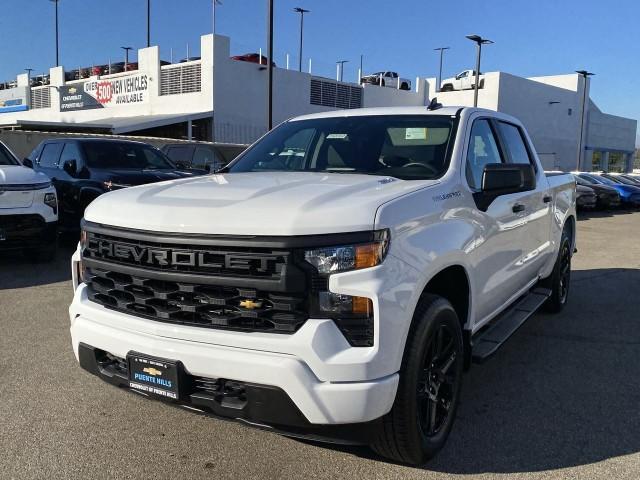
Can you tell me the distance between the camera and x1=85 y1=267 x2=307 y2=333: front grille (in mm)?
2508

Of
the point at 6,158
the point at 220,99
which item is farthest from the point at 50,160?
the point at 220,99

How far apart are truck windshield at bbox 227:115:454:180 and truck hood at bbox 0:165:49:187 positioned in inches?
169

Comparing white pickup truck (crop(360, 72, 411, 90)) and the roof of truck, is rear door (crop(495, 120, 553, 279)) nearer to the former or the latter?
the roof of truck

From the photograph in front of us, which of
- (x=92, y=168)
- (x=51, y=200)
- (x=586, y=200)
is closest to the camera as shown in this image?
(x=51, y=200)

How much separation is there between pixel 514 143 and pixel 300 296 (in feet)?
10.1

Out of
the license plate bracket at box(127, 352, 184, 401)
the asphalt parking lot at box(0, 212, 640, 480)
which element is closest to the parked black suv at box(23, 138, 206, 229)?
the asphalt parking lot at box(0, 212, 640, 480)

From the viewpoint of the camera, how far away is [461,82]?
4750 cm

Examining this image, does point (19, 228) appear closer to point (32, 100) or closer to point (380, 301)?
point (380, 301)

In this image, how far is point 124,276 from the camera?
2.92 metres

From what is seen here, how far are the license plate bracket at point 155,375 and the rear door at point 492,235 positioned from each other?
1736mm

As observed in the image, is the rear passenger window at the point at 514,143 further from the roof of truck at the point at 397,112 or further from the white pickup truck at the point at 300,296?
the white pickup truck at the point at 300,296

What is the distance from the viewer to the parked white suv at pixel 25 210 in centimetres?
735

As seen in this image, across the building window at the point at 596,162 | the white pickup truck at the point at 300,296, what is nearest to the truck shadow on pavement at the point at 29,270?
the white pickup truck at the point at 300,296

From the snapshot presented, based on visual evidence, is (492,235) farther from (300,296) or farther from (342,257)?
(300,296)
